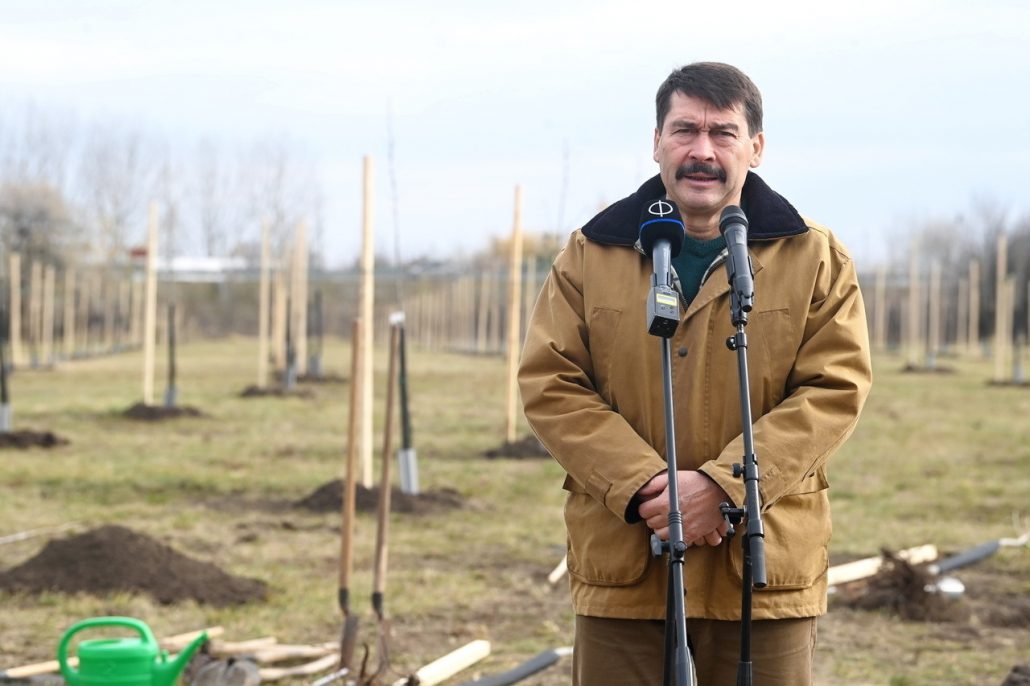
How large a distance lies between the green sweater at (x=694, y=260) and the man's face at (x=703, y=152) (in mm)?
96

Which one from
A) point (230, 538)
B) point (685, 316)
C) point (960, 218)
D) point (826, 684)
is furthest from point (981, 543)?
point (960, 218)

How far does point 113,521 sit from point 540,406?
26.0ft

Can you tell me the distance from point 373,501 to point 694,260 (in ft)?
24.4

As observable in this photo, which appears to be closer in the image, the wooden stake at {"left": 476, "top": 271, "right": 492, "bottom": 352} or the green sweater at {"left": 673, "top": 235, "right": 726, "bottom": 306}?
the green sweater at {"left": 673, "top": 235, "right": 726, "bottom": 306}

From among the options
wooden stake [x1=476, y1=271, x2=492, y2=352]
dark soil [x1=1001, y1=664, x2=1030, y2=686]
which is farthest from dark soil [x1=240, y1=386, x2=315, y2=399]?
wooden stake [x1=476, y1=271, x2=492, y2=352]

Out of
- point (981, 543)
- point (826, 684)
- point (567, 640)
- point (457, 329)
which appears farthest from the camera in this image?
point (457, 329)

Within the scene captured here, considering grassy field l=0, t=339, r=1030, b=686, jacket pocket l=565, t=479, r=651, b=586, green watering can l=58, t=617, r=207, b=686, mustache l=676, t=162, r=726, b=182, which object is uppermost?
mustache l=676, t=162, r=726, b=182

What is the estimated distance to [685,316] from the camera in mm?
3133

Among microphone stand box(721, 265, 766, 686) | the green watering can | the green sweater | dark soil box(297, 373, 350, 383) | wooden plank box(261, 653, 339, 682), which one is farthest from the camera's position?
dark soil box(297, 373, 350, 383)

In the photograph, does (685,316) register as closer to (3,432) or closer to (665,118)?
(665,118)

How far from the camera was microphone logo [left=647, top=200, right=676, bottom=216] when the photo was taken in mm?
2961

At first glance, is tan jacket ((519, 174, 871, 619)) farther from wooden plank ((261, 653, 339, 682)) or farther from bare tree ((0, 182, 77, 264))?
bare tree ((0, 182, 77, 264))

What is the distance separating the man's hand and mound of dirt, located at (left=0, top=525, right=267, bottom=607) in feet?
15.7

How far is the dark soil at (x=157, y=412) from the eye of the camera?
17719mm
